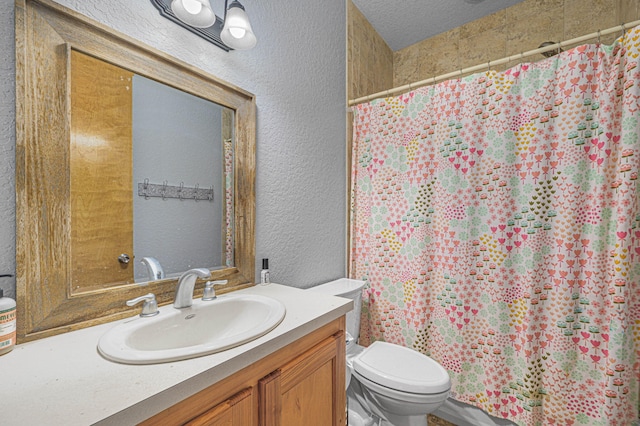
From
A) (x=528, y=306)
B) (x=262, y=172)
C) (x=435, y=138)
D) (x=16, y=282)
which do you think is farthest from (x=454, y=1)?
(x=16, y=282)

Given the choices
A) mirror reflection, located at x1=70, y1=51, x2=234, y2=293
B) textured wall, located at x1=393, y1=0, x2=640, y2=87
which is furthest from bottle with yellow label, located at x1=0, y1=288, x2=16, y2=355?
textured wall, located at x1=393, y1=0, x2=640, y2=87

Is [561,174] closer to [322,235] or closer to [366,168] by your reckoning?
[366,168]

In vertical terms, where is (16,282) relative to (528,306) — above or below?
above

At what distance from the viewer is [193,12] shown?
0.99 m

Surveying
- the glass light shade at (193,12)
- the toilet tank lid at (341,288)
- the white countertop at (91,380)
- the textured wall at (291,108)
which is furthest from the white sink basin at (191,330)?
the glass light shade at (193,12)

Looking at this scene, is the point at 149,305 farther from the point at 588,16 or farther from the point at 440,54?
the point at 588,16

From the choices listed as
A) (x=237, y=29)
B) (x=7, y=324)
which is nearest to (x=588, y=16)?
(x=237, y=29)

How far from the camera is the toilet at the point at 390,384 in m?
1.26

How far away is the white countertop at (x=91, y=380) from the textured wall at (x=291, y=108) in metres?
0.71

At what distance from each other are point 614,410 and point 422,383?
0.80 m

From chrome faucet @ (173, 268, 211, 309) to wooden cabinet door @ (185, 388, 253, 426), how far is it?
403 mm

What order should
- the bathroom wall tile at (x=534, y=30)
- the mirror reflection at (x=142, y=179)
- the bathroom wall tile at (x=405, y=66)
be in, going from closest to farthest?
the mirror reflection at (x=142, y=179) < the bathroom wall tile at (x=534, y=30) < the bathroom wall tile at (x=405, y=66)

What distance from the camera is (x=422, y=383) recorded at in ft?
4.16

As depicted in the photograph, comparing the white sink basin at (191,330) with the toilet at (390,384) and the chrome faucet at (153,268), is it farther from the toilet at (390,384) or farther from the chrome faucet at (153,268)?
the toilet at (390,384)
